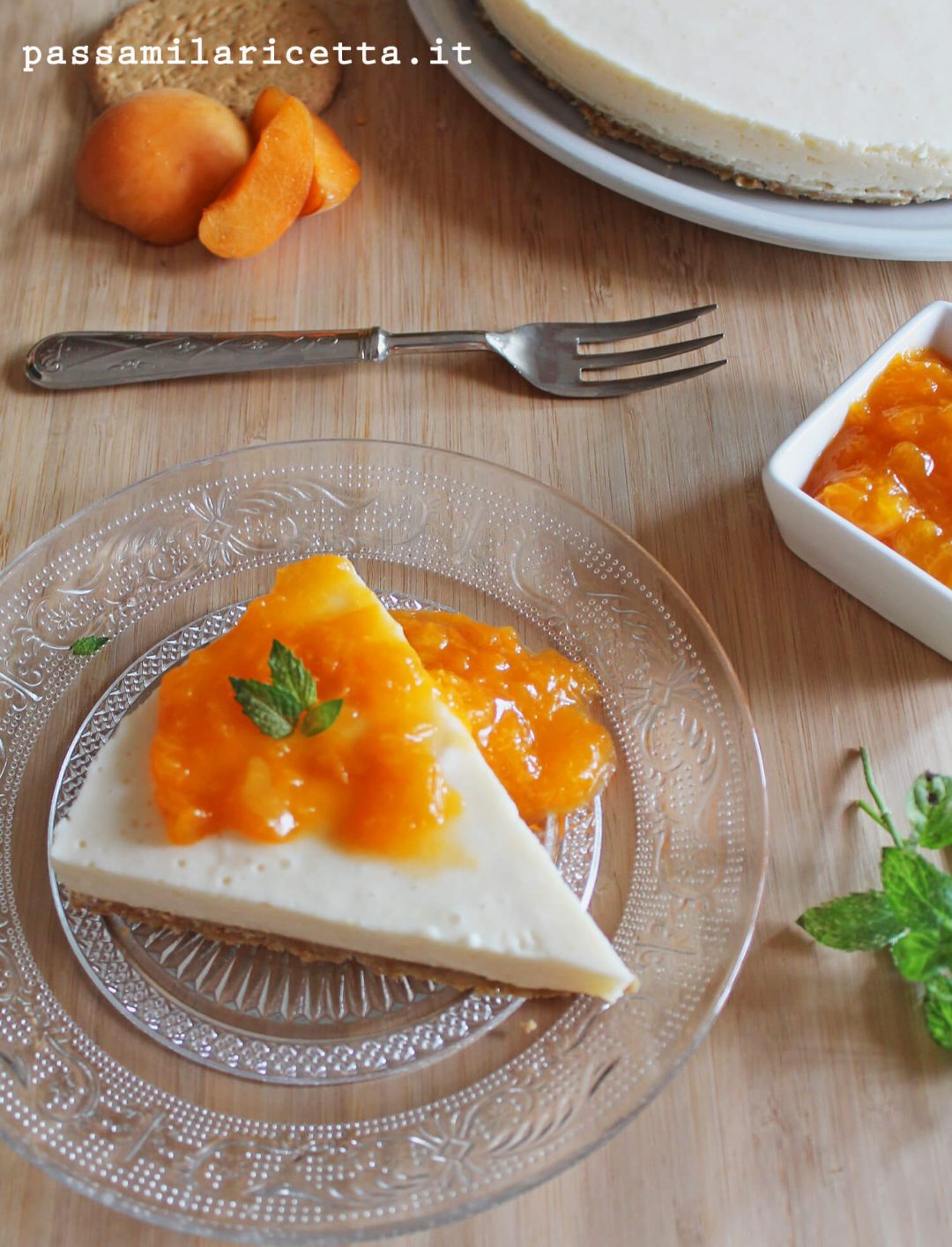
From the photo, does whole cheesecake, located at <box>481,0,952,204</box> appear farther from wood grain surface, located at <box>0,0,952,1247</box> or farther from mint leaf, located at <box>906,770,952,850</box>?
mint leaf, located at <box>906,770,952,850</box>

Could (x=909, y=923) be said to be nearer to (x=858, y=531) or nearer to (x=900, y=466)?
(x=858, y=531)

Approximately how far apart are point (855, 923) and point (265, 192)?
1.55m

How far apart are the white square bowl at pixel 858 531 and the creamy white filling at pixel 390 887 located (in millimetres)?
619

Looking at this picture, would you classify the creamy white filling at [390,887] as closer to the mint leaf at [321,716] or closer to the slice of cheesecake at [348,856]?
the slice of cheesecake at [348,856]

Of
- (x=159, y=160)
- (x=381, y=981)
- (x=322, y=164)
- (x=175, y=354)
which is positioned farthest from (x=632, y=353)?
(x=381, y=981)

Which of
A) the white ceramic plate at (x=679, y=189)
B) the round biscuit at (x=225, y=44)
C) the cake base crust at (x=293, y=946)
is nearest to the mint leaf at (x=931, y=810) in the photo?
the cake base crust at (x=293, y=946)

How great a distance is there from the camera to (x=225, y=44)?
7.42 ft

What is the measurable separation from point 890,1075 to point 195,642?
1117 millimetres

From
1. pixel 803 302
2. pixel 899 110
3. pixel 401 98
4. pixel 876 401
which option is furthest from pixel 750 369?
pixel 401 98

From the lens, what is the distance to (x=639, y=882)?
4.88 feet

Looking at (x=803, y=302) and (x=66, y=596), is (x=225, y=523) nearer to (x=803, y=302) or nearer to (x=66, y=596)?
(x=66, y=596)

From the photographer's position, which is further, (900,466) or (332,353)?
(332,353)

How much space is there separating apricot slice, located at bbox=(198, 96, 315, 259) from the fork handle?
0.21 meters

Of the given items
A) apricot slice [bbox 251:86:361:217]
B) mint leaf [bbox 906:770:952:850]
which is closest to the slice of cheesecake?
mint leaf [bbox 906:770:952:850]
